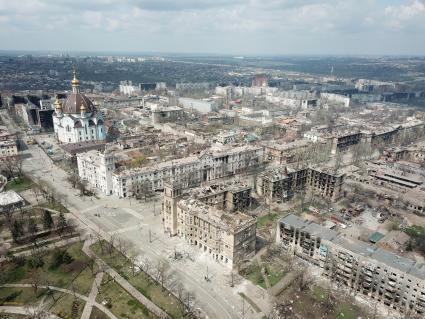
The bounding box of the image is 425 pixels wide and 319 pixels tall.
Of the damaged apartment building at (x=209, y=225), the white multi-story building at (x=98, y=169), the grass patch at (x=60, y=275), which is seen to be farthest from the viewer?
the white multi-story building at (x=98, y=169)

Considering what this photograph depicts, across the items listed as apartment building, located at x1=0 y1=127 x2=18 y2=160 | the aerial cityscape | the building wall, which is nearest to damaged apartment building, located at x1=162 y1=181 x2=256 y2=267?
the aerial cityscape

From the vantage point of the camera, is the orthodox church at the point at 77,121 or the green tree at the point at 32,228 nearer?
the green tree at the point at 32,228

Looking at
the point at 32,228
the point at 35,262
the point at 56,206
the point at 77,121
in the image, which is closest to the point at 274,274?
the point at 35,262

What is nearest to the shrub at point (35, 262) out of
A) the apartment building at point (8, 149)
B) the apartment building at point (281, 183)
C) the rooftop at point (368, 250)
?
the rooftop at point (368, 250)

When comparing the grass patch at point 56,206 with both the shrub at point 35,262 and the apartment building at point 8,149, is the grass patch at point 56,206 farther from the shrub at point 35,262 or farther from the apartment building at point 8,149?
the apartment building at point 8,149

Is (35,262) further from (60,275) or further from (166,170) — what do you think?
(166,170)

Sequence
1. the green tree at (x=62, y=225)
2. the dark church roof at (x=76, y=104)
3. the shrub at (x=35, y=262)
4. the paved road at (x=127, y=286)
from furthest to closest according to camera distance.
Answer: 1. the dark church roof at (x=76, y=104)
2. the green tree at (x=62, y=225)
3. the shrub at (x=35, y=262)
4. the paved road at (x=127, y=286)

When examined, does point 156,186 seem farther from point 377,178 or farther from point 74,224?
point 377,178
